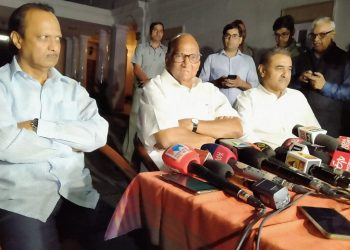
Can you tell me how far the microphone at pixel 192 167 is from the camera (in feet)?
2.76

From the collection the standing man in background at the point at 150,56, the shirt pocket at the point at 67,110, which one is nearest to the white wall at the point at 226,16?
the standing man in background at the point at 150,56

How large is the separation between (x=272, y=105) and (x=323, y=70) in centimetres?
85

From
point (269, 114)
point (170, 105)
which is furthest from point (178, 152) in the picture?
point (269, 114)

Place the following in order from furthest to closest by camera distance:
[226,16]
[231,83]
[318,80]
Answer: [226,16]
[231,83]
[318,80]

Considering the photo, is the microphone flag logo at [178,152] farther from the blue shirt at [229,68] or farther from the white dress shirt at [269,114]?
the blue shirt at [229,68]

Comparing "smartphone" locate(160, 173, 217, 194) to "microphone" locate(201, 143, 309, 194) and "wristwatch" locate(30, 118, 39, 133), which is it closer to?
"microphone" locate(201, 143, 309, 194)

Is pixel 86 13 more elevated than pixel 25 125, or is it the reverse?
pixel 86 13

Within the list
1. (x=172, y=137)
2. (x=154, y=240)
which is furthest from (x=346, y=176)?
(x=172, y=137)

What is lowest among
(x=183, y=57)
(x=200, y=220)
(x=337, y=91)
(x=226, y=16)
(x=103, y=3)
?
(x=200, y=220)

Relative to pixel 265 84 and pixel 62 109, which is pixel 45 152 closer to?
pixel 62 109

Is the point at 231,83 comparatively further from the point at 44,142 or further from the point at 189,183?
the point at 189,183

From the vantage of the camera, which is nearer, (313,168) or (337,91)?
(313,168)

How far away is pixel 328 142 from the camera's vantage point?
1241 millimetres

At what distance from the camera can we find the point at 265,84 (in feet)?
6.63
